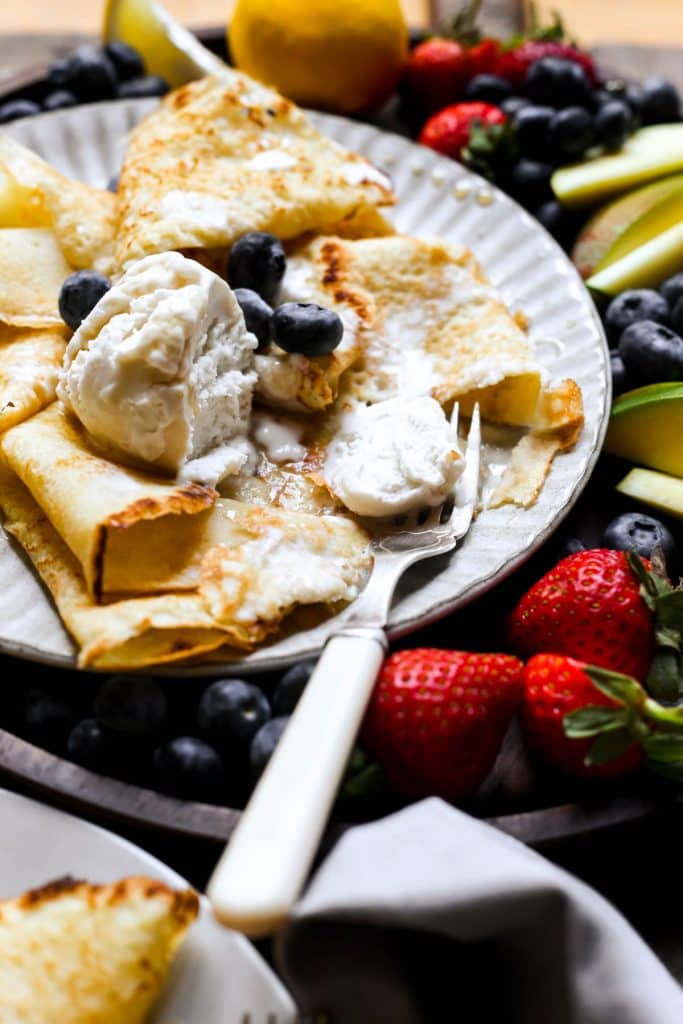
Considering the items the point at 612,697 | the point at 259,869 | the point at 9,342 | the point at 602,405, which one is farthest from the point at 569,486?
the point at 9,342

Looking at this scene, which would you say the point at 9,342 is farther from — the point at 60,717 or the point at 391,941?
the point at 391,941

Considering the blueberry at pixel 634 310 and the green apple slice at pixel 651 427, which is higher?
the blueberry at pixel 634 310

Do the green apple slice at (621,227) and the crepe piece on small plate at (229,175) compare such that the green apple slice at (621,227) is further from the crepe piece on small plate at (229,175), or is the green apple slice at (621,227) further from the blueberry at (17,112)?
the blueberry at (17,112)

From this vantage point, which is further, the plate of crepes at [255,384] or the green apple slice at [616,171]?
the green apple slice at [616,171]

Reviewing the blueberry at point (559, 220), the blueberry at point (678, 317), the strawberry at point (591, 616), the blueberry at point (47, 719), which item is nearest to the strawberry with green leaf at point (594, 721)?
the strawberry at point (591, 616)

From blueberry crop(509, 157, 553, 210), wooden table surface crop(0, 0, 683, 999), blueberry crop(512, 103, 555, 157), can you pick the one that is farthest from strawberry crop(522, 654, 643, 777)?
blueberry crop(512, 103, 555, 157)

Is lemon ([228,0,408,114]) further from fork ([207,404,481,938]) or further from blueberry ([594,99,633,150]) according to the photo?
fork ([207,404,481,938])
